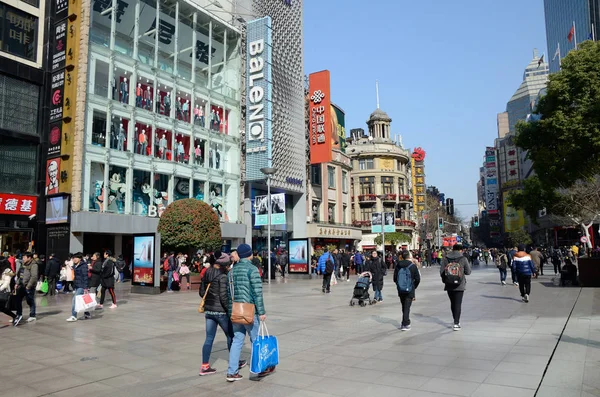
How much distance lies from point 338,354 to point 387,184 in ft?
207

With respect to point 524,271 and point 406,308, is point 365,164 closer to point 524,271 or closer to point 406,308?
point 524,271

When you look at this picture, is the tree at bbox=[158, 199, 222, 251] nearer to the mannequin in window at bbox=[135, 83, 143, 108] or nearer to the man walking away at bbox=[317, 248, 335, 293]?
the man walking away at bbox=[317, 248, 335, 293]

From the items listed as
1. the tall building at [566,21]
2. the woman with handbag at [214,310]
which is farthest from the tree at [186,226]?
the tall building at [566,21]

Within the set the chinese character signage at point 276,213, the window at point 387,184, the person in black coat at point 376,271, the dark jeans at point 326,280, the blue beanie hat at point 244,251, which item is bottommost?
the dark jeans at point 326,280

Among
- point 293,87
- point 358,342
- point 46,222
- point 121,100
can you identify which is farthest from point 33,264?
point 293,87

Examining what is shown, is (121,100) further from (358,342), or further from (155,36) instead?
(358,342)

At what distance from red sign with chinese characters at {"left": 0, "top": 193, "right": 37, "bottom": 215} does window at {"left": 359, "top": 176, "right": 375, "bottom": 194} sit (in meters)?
50.4

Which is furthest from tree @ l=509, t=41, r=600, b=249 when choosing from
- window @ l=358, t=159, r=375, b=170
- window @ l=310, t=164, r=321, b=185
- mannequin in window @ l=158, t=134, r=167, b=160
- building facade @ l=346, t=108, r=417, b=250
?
window @ l=358, t=159, r=375, b=170

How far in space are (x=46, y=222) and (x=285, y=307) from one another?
1694cm

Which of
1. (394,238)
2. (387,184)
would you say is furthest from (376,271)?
(387,184)

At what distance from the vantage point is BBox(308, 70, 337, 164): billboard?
131ft

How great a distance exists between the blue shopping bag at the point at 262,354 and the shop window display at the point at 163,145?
994 inches

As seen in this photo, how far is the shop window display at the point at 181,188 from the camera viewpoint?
3060 cm

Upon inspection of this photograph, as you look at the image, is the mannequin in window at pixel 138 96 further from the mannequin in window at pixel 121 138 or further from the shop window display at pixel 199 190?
the shop window display at pixel 199 190
